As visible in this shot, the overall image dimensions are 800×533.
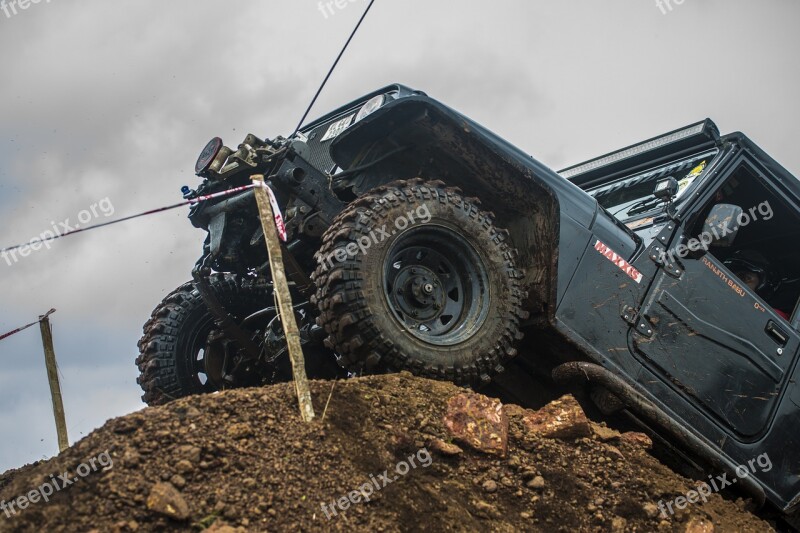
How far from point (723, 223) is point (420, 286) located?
181cm

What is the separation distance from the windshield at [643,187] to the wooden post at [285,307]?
8.35 feet

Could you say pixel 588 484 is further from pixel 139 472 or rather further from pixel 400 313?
pixel 139 472

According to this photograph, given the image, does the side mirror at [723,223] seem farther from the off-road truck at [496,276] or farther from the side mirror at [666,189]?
the side mirror at [666,189]

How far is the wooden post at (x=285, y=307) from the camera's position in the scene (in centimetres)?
305

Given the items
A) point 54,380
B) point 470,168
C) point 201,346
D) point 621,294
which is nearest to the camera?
point 470,168

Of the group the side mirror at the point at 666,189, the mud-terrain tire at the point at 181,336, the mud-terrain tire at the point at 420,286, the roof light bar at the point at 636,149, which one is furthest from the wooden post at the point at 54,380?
the side mirror at the point at 666,189

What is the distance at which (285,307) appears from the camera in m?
3.17

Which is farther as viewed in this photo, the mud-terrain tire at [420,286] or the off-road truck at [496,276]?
the off-road truck at [496,276]

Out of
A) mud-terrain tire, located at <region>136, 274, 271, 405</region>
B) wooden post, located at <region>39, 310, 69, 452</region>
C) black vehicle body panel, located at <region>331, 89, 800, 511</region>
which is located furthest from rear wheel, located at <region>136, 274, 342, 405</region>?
black vehicle body panel, located at <region>331, 89, 800, 511</region>

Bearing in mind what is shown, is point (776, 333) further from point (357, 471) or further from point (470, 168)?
point (357, 471)

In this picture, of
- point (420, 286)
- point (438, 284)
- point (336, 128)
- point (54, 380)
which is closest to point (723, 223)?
point (438, 284)

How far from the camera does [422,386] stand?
11.1 feet

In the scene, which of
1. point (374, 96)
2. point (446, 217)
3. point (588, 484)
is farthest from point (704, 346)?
point (374, 96)

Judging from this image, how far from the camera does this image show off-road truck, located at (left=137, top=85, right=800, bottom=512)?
3.68 meters
